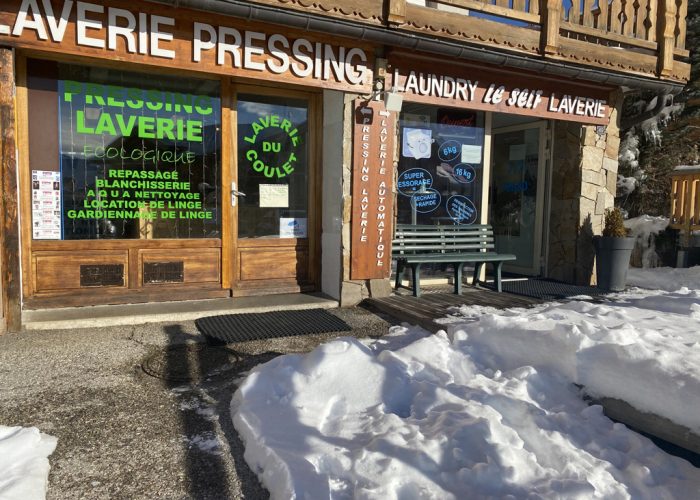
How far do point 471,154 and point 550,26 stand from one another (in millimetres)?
1837

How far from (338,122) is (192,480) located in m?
4.21

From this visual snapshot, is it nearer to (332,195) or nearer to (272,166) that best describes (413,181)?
(332,195)

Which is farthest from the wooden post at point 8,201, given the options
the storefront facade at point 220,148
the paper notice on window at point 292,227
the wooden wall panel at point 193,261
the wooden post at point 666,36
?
the wooden post at point 666,36

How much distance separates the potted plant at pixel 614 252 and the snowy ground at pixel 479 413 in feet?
10.1

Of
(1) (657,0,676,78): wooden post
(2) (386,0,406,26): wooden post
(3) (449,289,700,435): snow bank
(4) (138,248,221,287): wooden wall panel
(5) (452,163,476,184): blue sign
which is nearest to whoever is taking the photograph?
(3) (449,289,700,435): snow bank

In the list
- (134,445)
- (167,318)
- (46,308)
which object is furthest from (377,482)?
(46,308)

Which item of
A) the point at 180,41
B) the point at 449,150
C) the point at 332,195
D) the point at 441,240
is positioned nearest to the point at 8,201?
Result: the point at 180,41

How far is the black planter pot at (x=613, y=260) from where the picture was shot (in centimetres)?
655

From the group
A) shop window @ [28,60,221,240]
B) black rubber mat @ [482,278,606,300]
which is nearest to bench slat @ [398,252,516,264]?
black rubber mat @ [482,278,606,300]

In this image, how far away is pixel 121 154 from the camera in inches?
200

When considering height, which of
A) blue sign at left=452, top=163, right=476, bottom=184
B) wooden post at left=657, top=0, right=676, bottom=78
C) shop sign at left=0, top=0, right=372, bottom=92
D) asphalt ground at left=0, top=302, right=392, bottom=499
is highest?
wooden post at left=657, top=0, right=676, bottom=78

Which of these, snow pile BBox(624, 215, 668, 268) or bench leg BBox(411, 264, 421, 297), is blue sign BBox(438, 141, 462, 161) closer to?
bench leg BBox(411, 264, 421, 297)

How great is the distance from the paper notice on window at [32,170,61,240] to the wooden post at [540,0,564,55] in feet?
18.7

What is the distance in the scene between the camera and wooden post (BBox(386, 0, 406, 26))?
16.7ft
